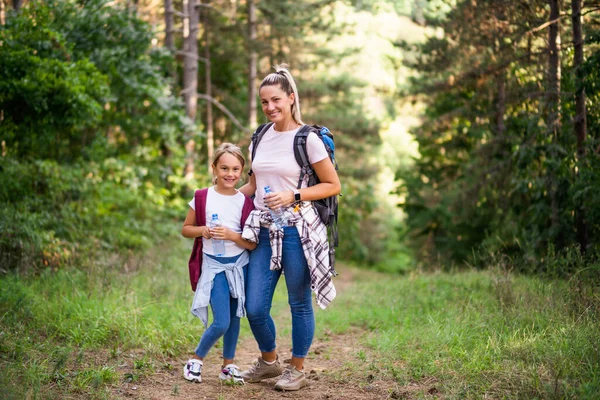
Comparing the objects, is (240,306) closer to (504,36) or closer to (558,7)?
(558,7)

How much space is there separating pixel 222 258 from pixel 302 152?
43.2 inches

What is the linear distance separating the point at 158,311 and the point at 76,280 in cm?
141

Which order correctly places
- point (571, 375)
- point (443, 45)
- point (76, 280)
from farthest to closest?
point (443, 45), point (76, 280), point (571, 375)

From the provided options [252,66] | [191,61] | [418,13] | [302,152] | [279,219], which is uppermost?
[418,13]

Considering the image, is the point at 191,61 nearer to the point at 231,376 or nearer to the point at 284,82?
the point at 284,82

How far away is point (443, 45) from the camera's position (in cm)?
1527

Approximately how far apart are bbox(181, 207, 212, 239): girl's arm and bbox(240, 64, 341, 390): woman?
13.2 inches

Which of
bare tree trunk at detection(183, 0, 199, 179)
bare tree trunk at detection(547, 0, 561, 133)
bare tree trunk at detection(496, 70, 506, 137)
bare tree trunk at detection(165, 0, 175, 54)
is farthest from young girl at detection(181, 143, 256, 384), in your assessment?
bare tree trunk at detection(165, 0, 175, 54)

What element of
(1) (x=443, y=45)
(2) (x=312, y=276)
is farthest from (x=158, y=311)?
(1) (x=443, y=45)

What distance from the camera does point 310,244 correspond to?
4555mm

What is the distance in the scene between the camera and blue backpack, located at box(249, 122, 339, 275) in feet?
14.9

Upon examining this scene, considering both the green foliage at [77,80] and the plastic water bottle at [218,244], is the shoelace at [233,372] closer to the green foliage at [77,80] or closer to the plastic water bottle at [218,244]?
the plastic water bottle at [218,244]

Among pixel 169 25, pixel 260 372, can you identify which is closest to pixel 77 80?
pixel 260 372

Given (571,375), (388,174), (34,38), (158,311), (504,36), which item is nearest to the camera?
(571,375)
